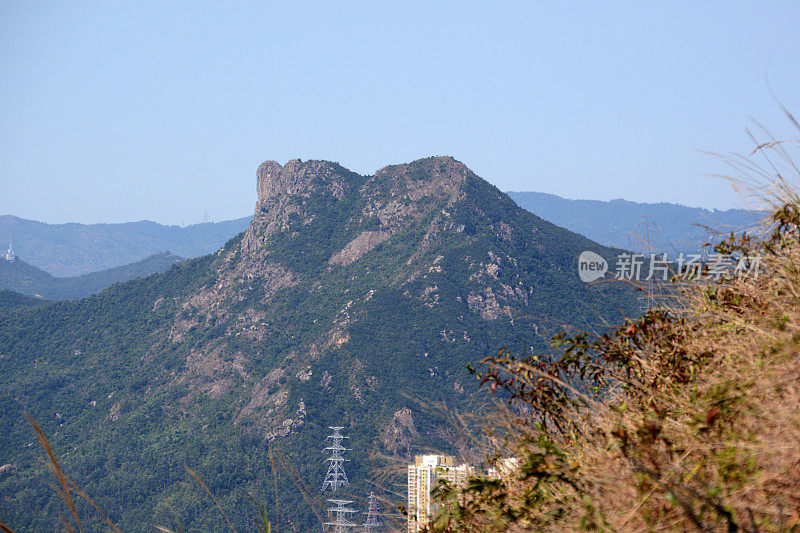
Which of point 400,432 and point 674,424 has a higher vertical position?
point 674,424

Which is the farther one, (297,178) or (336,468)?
(297,178)

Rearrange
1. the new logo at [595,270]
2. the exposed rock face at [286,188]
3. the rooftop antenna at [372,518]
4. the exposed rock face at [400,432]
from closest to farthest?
the rooftop antenna at [372,518]
the new logo at [595,270]
the exposed rock face at [400,432]
the exposed rock face at [286,188]

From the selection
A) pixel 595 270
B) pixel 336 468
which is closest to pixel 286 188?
pixel 336 468

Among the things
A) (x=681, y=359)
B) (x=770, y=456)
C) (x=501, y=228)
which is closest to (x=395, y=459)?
(x=681, y=359)

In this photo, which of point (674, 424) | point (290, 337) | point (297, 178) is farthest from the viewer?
point (297, 178)

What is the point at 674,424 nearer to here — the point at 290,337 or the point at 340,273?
the point at 290,337

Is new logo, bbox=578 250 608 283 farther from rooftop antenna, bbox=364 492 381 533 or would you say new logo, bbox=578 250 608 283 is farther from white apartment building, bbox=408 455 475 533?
rooftop antenna, bbox=364 492 381 533

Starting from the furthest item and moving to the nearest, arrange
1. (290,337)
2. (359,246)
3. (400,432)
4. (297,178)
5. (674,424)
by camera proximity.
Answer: (297,178) < (359,246) < (290,337) < (400,432) < (674,424)

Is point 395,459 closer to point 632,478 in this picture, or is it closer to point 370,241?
point 632,478

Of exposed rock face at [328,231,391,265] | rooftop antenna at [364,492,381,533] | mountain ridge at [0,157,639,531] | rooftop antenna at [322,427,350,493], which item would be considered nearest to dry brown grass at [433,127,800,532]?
rooftop antenna at [364,492,381,533]

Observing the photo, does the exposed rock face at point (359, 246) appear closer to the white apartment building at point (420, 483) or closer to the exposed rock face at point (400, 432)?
the exposed rock face at point (400, 432)

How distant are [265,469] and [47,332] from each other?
52.6m

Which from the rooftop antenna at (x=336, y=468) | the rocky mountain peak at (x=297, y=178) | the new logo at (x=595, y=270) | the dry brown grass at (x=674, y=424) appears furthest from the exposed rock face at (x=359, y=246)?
the dry brown grass at (x=674, y=424)

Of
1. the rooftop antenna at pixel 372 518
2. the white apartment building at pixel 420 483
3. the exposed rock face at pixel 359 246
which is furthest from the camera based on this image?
the exposed rock face at pixel 359 246
